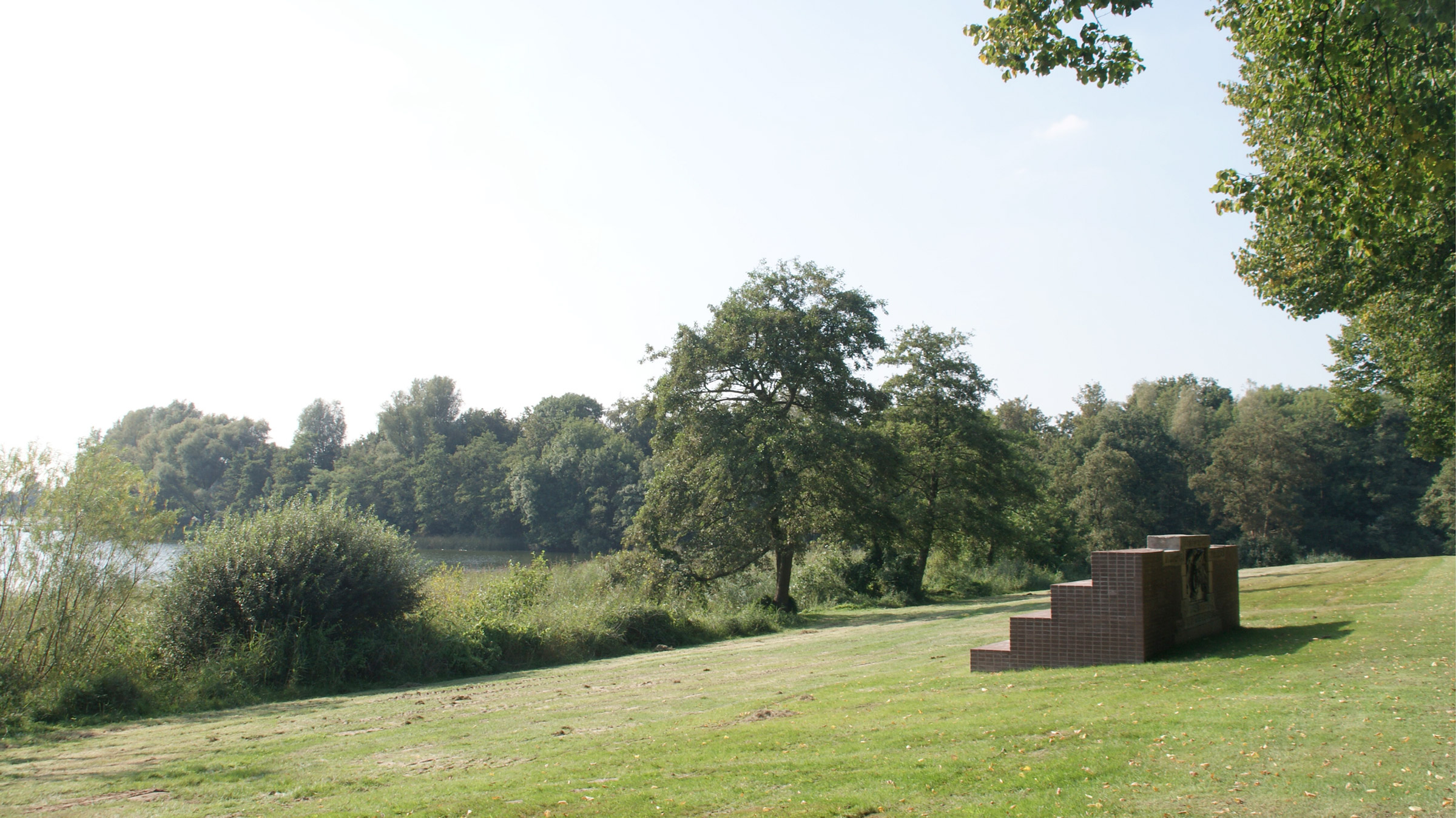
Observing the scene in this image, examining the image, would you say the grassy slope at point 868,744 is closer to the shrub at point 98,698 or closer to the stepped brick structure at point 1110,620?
the stepped brick structure at point 1110,620

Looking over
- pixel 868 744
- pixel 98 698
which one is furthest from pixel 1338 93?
pixel 98 698

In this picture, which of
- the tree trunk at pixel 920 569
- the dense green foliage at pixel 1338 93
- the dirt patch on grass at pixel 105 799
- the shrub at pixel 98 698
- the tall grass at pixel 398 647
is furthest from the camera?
the tree trunk at pixel 920 569

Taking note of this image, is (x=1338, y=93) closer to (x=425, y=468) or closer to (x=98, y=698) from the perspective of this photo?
(x=98, y=698)

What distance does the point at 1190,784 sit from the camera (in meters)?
6.30

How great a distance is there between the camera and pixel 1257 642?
41.2ft

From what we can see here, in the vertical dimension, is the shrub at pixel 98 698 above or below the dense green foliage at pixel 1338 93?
below

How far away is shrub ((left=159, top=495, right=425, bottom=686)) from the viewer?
59.1ft

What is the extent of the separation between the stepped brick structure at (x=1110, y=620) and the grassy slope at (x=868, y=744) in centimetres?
50

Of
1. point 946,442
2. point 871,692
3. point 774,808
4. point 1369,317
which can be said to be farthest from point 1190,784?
point 946,442

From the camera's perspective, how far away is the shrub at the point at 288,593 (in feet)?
59.1

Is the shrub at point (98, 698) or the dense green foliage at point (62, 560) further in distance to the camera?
the dense green foliage at point (62, 560)

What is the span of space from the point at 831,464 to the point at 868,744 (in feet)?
74.7

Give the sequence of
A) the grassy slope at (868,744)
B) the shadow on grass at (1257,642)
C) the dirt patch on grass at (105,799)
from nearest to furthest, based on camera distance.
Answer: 1. the grassy slope at (868,744)
2. the dirt patch on grass at (105,799)
3. the shadow on grass at (1257,642)

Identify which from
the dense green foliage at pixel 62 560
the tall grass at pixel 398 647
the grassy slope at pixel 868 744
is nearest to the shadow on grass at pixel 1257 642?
the grassy slope at pixel 868 744
